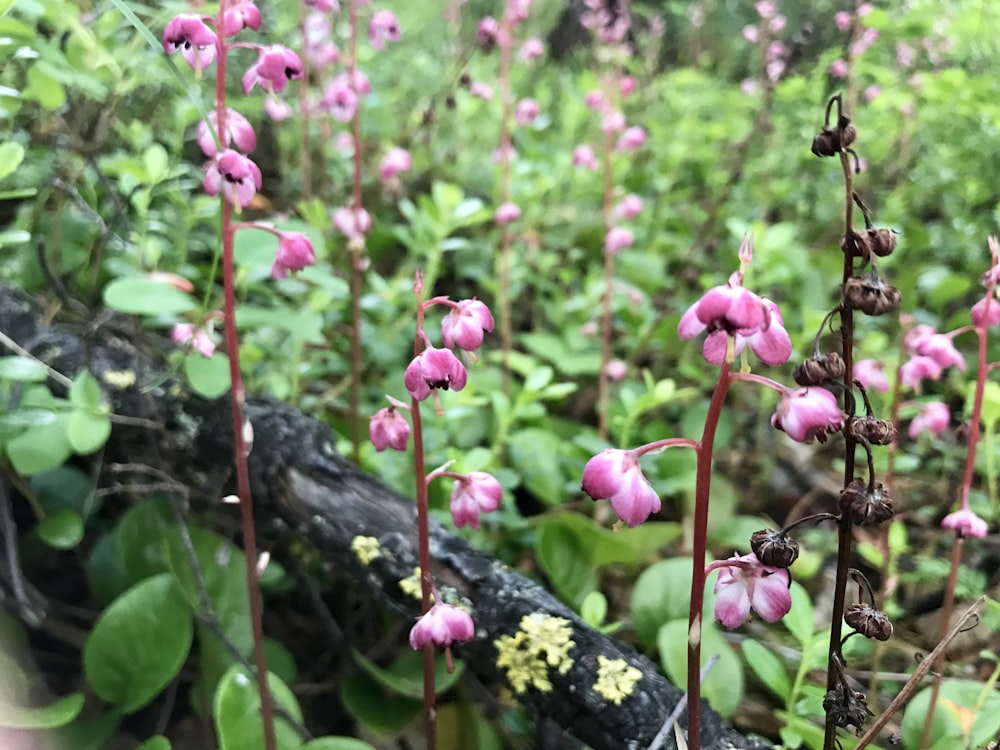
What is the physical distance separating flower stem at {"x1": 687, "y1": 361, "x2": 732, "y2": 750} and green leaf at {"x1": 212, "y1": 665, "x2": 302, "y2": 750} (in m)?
0.57

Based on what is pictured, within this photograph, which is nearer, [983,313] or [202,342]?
[983,313]

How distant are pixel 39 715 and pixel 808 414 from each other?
1035 mm

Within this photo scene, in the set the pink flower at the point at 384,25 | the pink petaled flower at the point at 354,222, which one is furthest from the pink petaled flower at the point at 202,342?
the pink flower at the point at 384,25

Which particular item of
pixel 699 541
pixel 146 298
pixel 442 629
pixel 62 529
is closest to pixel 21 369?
pixel 146 298

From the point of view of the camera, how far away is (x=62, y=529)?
1.15 meters

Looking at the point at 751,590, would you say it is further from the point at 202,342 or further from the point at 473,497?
the point at 202,342

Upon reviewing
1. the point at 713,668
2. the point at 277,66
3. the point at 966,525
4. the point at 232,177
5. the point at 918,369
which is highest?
the point at 277,66

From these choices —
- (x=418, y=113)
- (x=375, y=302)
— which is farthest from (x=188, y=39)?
(x=418, y=113)

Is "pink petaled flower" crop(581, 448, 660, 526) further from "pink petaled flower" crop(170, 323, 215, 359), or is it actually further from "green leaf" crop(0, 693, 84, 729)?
"green leaf" crop(0, 693, 84, 729)

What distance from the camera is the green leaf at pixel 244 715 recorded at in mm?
871

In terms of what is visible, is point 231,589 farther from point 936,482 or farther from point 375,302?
point 936,482

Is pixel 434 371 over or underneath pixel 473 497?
over

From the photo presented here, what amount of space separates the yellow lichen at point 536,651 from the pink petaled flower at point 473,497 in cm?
19

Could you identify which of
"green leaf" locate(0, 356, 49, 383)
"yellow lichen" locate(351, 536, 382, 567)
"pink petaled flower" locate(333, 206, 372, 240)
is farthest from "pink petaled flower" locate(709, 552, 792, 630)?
"pink petaled flower" locate(333, 206, 372, 240)
